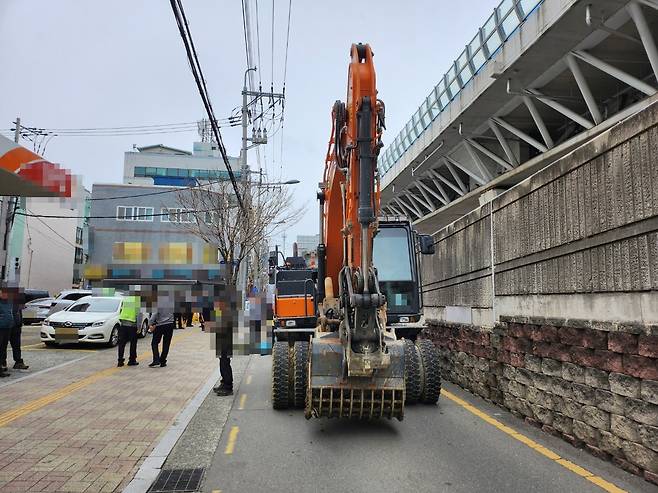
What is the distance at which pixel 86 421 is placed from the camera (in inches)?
269

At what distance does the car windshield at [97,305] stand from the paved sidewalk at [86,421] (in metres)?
4.09

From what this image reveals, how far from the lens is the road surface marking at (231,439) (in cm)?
582

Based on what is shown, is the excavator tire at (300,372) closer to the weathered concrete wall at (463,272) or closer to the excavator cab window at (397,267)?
the excavator cab window at (397,267)

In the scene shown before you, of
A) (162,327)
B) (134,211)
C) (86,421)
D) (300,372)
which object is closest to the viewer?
(86,421)

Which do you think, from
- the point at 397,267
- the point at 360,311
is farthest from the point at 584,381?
the point at 397,267

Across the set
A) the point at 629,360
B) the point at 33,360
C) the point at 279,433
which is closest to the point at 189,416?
the point at 279,433

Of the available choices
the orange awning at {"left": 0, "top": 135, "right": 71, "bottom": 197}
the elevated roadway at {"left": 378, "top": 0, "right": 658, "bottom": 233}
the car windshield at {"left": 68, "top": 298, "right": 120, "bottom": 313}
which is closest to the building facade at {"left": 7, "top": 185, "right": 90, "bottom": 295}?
the car windshield at {"left": 68, "top": 298, "right": 120, "bottom": 313}

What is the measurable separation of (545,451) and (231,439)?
359 centimetres

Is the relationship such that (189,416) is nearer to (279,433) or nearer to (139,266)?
(279,433)

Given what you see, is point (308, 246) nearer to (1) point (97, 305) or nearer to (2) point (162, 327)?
(1) point (97, 305)

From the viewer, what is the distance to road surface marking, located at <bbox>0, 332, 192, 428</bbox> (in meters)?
6.95

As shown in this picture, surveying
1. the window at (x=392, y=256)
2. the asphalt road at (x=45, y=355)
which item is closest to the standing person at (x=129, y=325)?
the asphalt road at (x=45, y=355)

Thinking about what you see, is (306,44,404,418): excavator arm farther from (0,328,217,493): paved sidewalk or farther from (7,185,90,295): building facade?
(7,185,90,295): building facade

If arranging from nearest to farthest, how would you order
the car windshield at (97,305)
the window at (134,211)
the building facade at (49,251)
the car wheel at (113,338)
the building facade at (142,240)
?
the car wheel at (113,338) → the car windshield at (97,305) → the building facade at (142,240) → the window at (134,211) → the building facade at (49,251)
